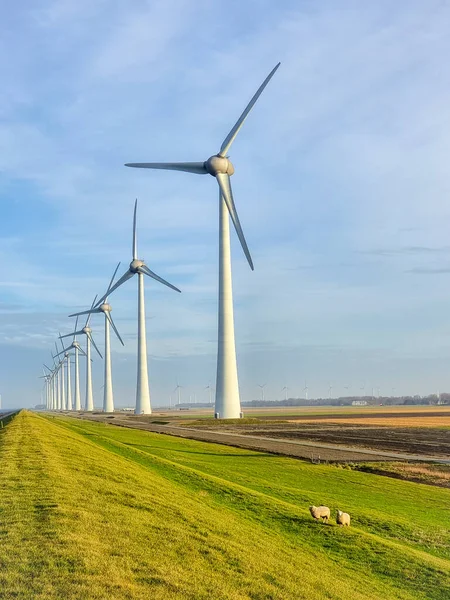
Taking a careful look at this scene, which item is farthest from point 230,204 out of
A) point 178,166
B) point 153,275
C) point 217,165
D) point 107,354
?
point 107,354

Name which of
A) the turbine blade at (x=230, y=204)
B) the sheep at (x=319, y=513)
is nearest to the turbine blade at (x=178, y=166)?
the turbine blade at (x=230, y=204)

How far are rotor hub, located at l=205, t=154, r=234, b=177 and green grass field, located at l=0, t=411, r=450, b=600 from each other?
213ft

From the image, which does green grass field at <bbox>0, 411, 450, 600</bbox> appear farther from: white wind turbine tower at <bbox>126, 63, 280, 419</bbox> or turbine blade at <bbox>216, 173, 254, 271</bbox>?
white wind turbine tower at <bbox>126, 63, 280, 419</bbox>

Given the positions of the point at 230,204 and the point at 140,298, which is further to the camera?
the point at 140,298

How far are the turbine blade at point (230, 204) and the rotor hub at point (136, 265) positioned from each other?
49267 mm

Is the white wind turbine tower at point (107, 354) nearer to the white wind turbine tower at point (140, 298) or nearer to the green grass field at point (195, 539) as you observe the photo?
the white wind turbine tower at point (140, 298)

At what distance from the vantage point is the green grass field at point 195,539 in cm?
1167

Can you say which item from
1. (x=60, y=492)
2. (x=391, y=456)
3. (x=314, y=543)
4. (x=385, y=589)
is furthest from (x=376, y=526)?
(x=391, y=456)

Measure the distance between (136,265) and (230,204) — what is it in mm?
55077

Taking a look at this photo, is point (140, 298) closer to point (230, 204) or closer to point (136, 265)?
point (136, 265)

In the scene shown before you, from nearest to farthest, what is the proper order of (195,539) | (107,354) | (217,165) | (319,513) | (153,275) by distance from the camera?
(195,539) → (319,513) → (217,165) → (153,275) → (107,354)

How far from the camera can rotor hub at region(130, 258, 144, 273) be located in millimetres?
135250

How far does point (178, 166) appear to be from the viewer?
3652 inches

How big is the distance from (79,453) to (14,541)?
1678 cm
